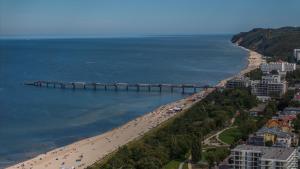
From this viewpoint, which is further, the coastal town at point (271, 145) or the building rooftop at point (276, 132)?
the building rooftop at point (276, 132)

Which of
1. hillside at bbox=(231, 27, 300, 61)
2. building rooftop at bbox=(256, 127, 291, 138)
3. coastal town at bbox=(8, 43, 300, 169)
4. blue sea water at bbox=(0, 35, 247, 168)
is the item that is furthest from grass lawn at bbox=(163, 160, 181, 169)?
hillside at bbox=(231, 27, 300, 61)

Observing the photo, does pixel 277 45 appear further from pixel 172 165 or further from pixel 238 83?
pixel 172 165

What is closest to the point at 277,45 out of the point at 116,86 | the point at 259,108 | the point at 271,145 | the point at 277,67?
the point at 277,67

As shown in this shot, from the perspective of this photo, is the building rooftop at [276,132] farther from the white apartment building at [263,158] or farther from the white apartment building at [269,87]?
the white apartment building at [269,87]

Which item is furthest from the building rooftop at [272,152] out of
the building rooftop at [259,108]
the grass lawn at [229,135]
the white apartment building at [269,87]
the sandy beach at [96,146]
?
the white apartment building at [269,87]

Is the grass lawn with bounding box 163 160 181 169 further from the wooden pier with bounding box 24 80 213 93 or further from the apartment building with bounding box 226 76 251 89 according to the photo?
the wooden pier with bounding box 24 80 213 93

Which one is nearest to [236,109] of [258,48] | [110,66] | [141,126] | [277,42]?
[141,126]
